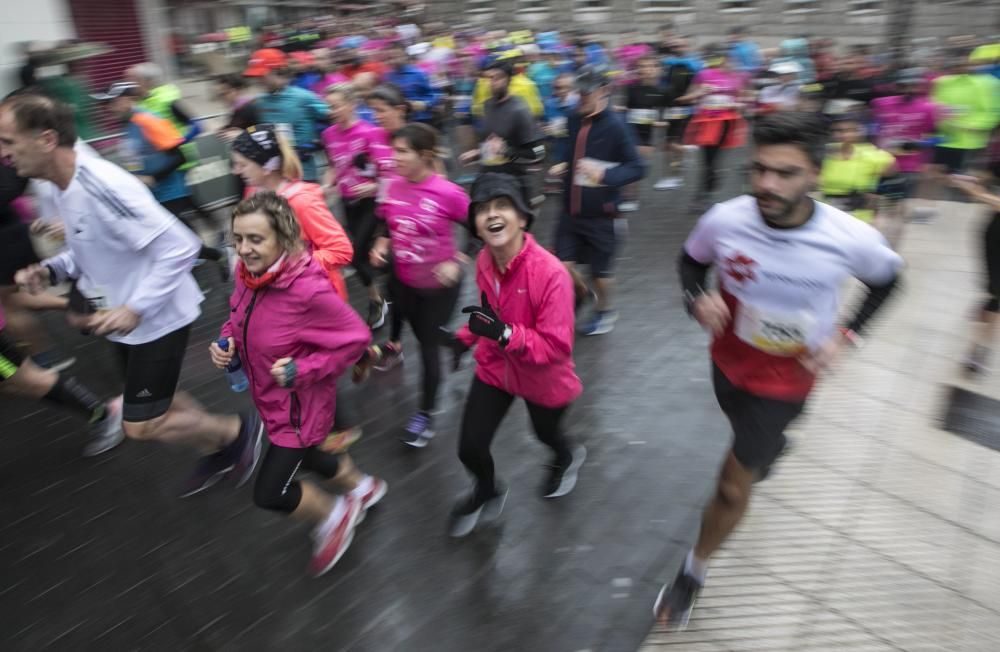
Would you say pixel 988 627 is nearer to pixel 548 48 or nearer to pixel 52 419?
pixel 52 419

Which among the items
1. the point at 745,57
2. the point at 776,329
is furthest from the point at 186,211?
the point at 745,57

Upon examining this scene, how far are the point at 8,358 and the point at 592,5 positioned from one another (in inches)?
1193

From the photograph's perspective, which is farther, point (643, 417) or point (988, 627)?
point (643, 417)

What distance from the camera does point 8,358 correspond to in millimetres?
3807

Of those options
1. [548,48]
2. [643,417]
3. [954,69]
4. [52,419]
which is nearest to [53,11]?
[548,48]

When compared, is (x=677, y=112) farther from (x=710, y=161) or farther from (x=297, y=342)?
(x=297, y=342)

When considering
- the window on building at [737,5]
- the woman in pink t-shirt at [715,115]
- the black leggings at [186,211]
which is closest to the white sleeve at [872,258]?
the black leggings at [186,211]

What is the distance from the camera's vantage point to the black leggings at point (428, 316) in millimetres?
3953

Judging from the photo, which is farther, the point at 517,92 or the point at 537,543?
the point at 517,92

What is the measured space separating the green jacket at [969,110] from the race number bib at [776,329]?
250 inches

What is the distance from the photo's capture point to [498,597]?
120 inches

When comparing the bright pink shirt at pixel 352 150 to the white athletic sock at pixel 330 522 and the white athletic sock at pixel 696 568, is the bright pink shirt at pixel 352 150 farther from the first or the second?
the white athletic sock at pixel 696 568

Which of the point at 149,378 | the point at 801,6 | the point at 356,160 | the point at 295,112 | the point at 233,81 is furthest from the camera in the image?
the point at 801,6

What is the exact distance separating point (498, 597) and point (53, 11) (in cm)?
1285
